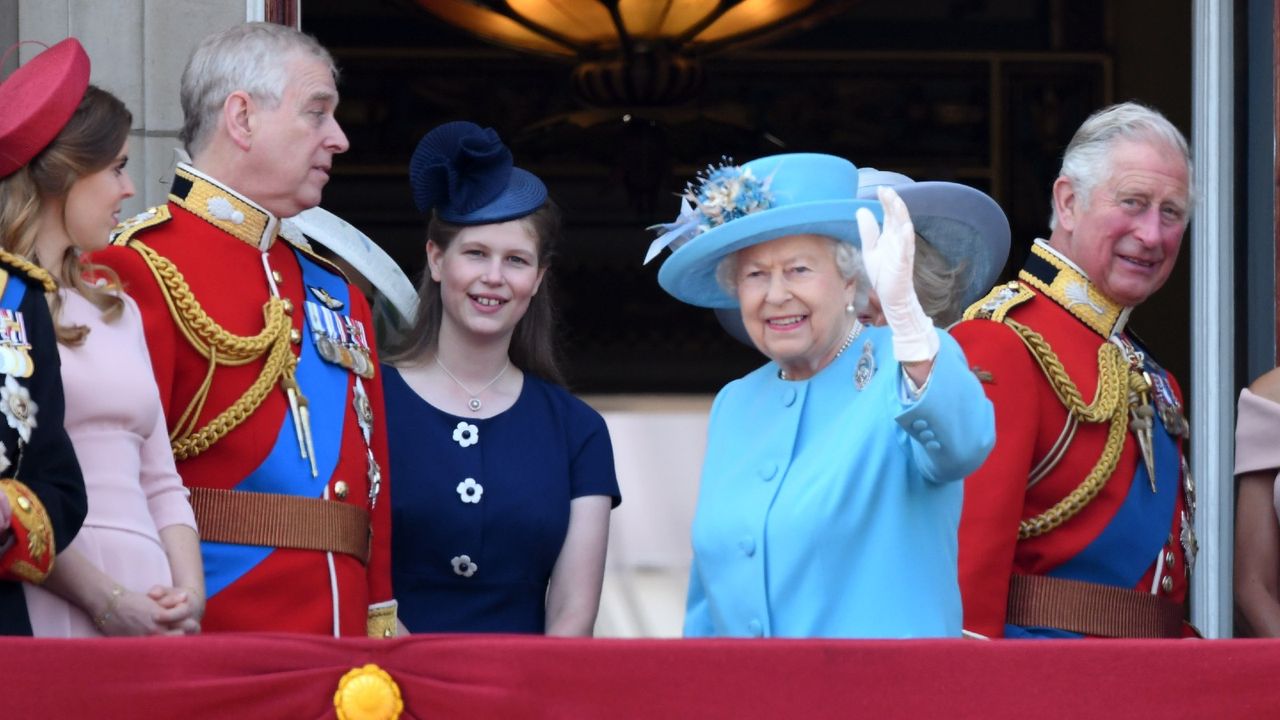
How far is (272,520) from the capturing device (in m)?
3.30

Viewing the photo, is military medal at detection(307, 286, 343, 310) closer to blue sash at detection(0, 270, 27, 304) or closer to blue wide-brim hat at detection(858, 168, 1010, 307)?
blue sash at detection(0, 270, 27, 304)

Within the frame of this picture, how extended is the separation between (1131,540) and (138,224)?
1.65 metres

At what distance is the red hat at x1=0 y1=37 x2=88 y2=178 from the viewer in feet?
9.48

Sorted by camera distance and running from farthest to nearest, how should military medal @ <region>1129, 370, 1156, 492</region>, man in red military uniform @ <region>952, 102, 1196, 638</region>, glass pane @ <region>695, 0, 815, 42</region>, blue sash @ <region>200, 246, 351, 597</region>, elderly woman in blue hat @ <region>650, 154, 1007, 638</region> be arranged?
glass pane @ <region>695, 0, 815, 42</region> < military medal @ <region>1129, 370, 1156, 492</region> < man in red military uniform @ <region>952, 102, 1196, 638</region> < blue sash @ <region>200, 246, 351, 597</region> < elderly woman in blue hat @ <region>650, 154, 1007, 638</region>

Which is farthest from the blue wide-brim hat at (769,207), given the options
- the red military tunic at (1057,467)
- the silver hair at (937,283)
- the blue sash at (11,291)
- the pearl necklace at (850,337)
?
the blue sash at (11,291)

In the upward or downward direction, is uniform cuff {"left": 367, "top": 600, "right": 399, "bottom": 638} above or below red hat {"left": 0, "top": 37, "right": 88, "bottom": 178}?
below

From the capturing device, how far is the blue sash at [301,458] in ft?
10.7

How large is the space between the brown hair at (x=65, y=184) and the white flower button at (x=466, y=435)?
0.85 metres

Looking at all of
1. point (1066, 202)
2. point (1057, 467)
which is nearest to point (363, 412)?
point (1057, 467)

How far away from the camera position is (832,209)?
2.95 meters

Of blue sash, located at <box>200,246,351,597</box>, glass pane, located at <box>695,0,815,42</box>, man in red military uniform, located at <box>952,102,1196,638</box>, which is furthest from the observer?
glass pane, located at <box>695,0,815,42</box>

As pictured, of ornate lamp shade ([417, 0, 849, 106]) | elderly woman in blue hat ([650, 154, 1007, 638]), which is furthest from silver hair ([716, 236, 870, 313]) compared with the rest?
ornate lamp shade ([417, 0, 849, 106])

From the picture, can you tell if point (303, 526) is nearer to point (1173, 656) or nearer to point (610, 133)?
point (1173, 656)

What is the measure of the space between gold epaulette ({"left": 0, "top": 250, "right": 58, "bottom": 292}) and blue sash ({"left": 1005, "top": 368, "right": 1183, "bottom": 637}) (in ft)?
5.08
